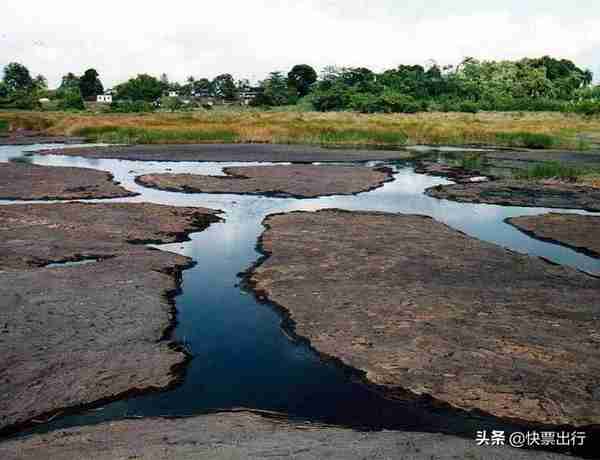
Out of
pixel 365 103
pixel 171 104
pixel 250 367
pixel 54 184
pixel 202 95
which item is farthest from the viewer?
pixel 202 95

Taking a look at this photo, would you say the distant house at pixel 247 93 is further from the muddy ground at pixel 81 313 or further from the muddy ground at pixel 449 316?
the muddy ground at pixel 449 316

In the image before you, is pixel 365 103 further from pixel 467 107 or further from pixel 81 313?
pixel 81 313

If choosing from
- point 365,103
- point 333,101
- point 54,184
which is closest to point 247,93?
point 333,101

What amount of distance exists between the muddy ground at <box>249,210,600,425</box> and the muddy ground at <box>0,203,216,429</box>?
2.43 meters

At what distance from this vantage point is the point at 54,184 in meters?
26.7

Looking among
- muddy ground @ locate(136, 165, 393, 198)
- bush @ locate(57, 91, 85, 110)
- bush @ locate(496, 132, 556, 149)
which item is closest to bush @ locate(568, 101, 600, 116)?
bush @ locate(496, 132, 556, 149)

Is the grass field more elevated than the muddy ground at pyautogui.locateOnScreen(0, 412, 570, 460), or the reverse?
the grass field

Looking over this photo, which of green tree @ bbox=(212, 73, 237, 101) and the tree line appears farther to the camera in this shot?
green tree @ bbox=(212, 73, 237, 101)

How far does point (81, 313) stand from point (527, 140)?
48.5m

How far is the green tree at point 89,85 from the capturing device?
14000 cm

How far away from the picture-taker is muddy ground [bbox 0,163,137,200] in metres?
24.3

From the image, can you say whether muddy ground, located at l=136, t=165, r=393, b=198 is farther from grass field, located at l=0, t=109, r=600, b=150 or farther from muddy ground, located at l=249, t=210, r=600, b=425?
grass field, located at l=0, t=109, r=600, b=150

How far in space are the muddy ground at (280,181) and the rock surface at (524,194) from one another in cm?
402

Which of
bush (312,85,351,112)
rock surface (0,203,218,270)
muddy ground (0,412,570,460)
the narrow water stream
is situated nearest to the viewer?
muddy ground (0,412,570,460)
